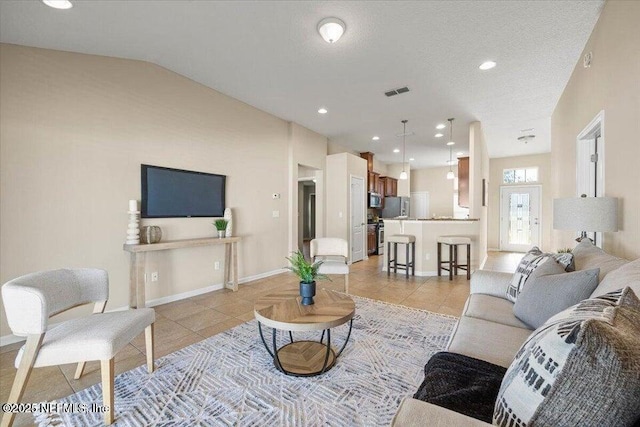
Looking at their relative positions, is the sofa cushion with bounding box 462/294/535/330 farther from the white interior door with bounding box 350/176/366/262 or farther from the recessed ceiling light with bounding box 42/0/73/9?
the white interior door with bounding box 350/176/366/262

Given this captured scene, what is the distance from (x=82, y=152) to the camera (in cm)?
286

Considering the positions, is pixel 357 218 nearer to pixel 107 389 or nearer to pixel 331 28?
pixel 331 28

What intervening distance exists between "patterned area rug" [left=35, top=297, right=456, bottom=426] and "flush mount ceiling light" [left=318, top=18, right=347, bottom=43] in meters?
2.82

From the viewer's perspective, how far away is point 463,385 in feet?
3.66

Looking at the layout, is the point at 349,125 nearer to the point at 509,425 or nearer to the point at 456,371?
the point at 456,371

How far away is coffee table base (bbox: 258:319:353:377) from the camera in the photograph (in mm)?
1939

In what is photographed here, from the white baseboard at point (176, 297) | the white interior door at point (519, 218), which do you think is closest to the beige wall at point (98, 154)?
the white baseboard at point (176, 297)

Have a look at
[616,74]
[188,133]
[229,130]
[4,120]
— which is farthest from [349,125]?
[4,120]

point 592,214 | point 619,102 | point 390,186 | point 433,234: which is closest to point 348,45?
point 619,102

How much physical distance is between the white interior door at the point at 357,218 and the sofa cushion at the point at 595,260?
14.7 ft

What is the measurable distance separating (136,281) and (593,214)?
4.19 m

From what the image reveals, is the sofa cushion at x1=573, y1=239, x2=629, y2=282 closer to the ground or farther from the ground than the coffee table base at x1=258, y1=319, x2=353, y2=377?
farther from the ground

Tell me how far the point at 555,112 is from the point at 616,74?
2.96 metres

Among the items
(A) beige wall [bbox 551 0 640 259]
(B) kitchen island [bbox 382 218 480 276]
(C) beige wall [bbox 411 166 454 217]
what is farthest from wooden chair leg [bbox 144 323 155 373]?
(C) beige wall [bbox 411 166 454 217]
